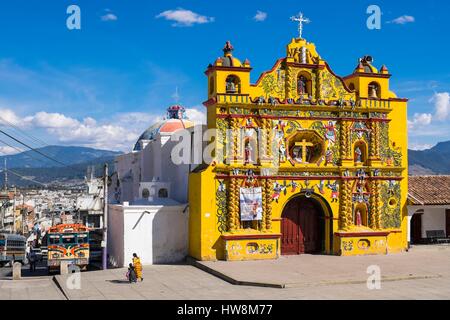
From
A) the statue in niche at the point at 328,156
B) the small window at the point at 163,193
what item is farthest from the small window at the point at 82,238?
the statue in niche at the point at 328,156

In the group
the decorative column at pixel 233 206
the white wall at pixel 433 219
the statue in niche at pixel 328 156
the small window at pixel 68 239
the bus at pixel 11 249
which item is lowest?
the bus at pixel 11 249

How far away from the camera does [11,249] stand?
123 ft

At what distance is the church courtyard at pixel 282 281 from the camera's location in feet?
63.8

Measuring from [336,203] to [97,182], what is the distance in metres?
46.7

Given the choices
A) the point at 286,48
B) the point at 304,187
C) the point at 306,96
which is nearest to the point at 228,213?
the point at 304,187

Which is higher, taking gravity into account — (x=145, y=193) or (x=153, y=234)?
(x=145, y=193)

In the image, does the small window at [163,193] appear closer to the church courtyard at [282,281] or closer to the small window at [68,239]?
the small window at [68,239]

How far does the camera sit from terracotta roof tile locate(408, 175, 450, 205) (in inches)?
1265

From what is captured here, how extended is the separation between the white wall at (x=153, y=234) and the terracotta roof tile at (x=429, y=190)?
494 inches

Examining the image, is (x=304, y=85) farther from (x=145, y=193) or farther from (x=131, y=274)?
(x=131, y=274)

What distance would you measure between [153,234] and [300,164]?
7.82 meters

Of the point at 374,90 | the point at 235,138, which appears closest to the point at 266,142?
the point at 235,138

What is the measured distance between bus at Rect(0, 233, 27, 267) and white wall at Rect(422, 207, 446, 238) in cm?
2530

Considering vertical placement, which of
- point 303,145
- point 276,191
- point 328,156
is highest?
point 303,145
